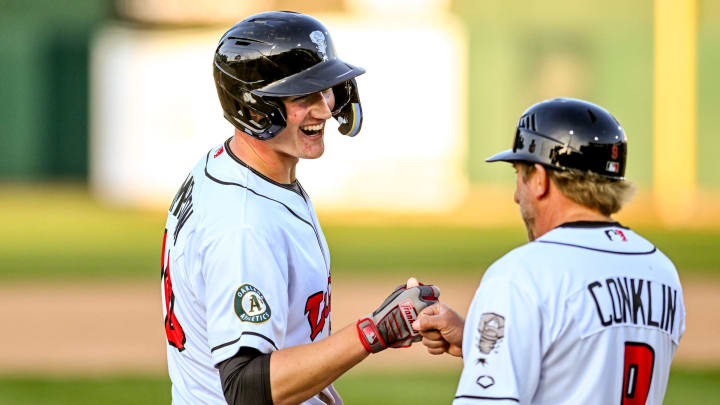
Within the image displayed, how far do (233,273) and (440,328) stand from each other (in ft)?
2.43

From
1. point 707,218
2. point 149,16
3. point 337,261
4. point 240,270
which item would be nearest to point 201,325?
point 240,270

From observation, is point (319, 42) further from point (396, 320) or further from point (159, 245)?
point (159, 245)

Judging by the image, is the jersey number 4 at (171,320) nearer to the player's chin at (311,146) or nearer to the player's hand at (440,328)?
the player's chin at (311,146)

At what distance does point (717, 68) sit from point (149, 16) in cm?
1569

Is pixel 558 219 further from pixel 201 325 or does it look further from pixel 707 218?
pixel 707 218

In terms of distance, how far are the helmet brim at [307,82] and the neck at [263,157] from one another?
184 mm

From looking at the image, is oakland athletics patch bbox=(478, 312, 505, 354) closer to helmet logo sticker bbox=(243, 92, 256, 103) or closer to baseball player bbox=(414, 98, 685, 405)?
baseball player bbox=(414, 98, 685, 405)

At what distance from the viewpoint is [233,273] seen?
3000 mm

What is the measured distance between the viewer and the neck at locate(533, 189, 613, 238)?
310cm

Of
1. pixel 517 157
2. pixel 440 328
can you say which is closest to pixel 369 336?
pixel 440 328

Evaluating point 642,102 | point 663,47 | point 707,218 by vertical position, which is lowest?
point 707,218

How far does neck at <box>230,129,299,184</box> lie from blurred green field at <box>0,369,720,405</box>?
5.30 m

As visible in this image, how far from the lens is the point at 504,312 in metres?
2.82

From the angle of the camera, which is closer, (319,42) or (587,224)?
(587,224)
